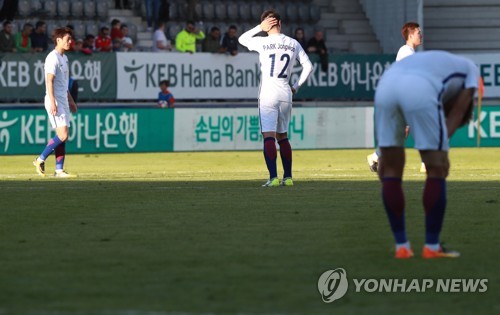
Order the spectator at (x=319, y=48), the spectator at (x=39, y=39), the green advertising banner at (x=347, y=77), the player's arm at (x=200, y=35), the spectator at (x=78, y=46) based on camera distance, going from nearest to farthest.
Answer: the spectator at (x=39, y=39) < the spectator at (x=78, y=46) < the player's arm at (x=200, y=35) < the spectator at (x=319, y=48) < the green advertising banner at (x=347, y=77)

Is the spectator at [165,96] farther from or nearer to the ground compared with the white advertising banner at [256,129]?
farther from the ground

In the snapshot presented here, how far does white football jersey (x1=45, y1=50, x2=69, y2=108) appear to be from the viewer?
19.6 metres

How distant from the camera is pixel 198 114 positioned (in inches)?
1207

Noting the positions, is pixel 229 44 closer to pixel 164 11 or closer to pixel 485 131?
pixel 164 11

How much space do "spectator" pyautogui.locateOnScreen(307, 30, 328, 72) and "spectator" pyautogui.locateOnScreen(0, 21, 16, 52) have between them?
7.71 metres

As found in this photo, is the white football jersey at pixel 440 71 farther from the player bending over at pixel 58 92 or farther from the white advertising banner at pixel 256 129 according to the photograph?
the white advertising banner at pixel 256 129

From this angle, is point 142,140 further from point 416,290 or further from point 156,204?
point 416,290

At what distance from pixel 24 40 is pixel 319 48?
7.70 m

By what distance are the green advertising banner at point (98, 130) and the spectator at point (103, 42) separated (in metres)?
2.60

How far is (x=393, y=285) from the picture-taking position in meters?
8.10

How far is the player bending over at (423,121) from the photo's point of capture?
9.18 meters

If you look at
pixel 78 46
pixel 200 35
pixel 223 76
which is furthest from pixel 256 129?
pixel 78 46

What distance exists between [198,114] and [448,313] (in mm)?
23658

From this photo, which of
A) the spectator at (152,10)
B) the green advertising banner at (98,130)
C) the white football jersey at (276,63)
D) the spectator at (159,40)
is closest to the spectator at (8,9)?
the spectator at (159,40)
